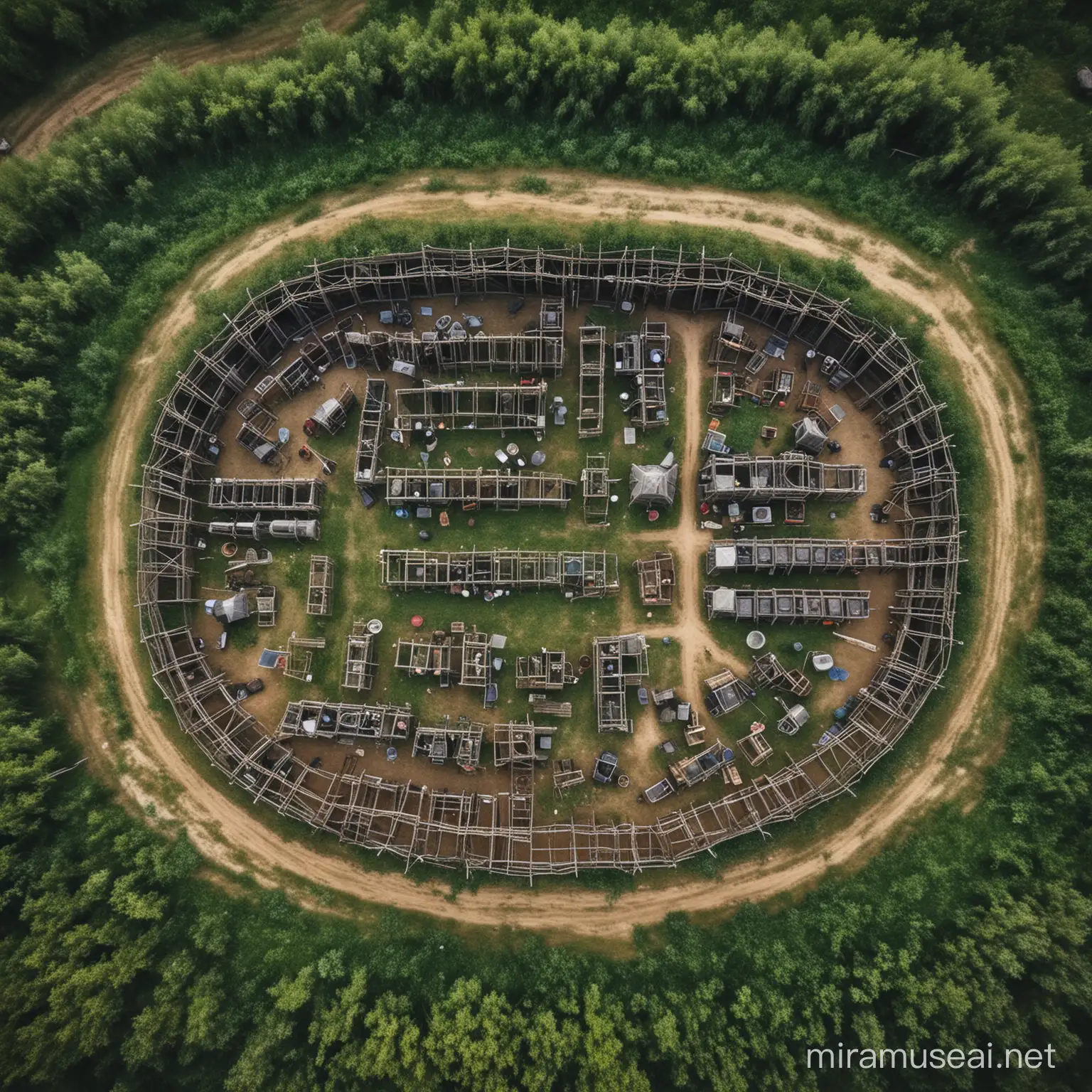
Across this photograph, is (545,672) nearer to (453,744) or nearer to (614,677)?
(614,677)

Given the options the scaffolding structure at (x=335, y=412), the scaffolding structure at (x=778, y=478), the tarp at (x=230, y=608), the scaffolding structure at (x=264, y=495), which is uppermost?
the scaffolding structure at (x=335, y=412)

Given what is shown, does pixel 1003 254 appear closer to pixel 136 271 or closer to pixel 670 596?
pixel 670 596

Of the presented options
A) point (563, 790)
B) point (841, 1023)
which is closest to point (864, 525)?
point (563, 790)

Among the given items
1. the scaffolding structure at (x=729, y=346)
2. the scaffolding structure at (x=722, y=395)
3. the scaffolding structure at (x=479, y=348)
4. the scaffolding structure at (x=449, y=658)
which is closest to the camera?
the scaffolding structure at (x=449, y=658)

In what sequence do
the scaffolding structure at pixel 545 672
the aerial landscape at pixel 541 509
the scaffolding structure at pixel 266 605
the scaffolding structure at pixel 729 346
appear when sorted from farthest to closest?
the scaffolding structure at pixel 729 346 → the scaffolding structure at pixel 266 605 → the scaffolding structure at pixel 545 672 → the aerial landscape at pixel 541 509

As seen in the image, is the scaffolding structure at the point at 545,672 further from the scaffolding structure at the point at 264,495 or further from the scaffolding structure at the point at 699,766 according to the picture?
the scaffolding structure at the point at 264,495

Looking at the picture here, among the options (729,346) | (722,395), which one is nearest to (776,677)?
(722,395)

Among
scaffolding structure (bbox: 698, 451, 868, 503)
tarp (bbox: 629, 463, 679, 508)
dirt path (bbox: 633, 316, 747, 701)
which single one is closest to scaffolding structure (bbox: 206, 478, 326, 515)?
tarp (bbox: 629, 463, 679, 508)

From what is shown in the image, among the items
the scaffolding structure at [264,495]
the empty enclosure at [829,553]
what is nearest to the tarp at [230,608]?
the scaffolding structure at [264,495]
